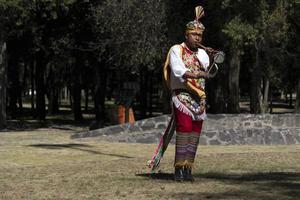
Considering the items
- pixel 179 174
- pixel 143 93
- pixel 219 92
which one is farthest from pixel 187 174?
pixel 143 93

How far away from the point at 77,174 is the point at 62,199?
2553 millimetres

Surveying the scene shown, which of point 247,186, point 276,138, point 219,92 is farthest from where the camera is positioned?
point 219,92

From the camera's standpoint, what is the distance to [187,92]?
29.2ft

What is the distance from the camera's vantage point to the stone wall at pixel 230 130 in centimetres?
1895

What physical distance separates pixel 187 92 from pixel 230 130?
10.5 meters

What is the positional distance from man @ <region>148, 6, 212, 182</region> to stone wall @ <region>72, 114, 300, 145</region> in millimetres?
10020

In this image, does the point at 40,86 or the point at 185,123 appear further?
the point at 40,86

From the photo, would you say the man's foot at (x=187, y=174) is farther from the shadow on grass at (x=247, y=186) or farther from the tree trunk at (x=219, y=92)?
the tree trunk at (x=219, y=92)

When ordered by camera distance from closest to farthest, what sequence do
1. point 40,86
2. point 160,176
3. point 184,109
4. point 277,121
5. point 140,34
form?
A: point 184,109, point 160,176, point 277,121, point 140,34, point 40,86

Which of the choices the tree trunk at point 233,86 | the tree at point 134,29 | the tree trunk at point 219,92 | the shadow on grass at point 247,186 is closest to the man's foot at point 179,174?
the shadow on grass at point 247,186

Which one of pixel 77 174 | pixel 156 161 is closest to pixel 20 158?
pixel 77 174

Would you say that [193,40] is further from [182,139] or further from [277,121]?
[277,121]

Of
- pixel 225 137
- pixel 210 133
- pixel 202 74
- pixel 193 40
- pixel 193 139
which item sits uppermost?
pixel 193 40

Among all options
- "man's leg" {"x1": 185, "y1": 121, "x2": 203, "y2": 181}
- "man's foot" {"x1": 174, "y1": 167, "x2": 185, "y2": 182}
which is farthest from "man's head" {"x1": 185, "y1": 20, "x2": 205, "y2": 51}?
"man's foot" {"x1": 174, "y1": 167, "x2": 185, "y2": 182}
